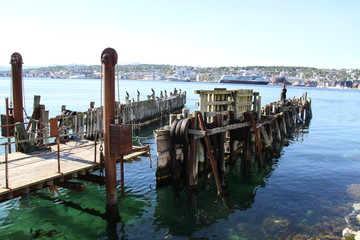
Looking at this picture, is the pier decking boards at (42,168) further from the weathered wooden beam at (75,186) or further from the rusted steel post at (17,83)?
the rusted steel post at (17,83)

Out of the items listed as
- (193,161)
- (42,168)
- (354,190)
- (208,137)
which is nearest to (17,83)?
(42,168)

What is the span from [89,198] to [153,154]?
849 centimetres

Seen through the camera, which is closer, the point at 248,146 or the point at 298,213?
the point at 298,213

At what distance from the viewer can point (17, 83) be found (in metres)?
12.5

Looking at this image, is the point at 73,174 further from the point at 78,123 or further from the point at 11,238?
the point at 78,123

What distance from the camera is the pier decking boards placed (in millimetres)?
8742

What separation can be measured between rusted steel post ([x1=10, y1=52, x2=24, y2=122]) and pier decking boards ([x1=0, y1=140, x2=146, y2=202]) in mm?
1669

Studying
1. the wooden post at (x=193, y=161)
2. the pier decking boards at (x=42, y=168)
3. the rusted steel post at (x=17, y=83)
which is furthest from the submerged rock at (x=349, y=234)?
the rusted steel post at (x=17, y=83)

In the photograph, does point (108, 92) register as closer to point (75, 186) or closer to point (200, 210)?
point (75, 186)

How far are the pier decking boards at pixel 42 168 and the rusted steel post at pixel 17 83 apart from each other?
1669mm

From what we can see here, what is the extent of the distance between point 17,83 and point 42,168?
167 inches

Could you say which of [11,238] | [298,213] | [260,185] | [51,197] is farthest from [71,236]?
[260,185]

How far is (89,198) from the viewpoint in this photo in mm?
12555

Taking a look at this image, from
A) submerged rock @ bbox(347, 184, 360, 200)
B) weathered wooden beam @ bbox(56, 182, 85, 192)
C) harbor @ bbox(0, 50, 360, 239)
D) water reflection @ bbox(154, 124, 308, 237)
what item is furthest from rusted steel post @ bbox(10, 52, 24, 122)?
submerged rock @ bbox(347, 184, 360, 200)
